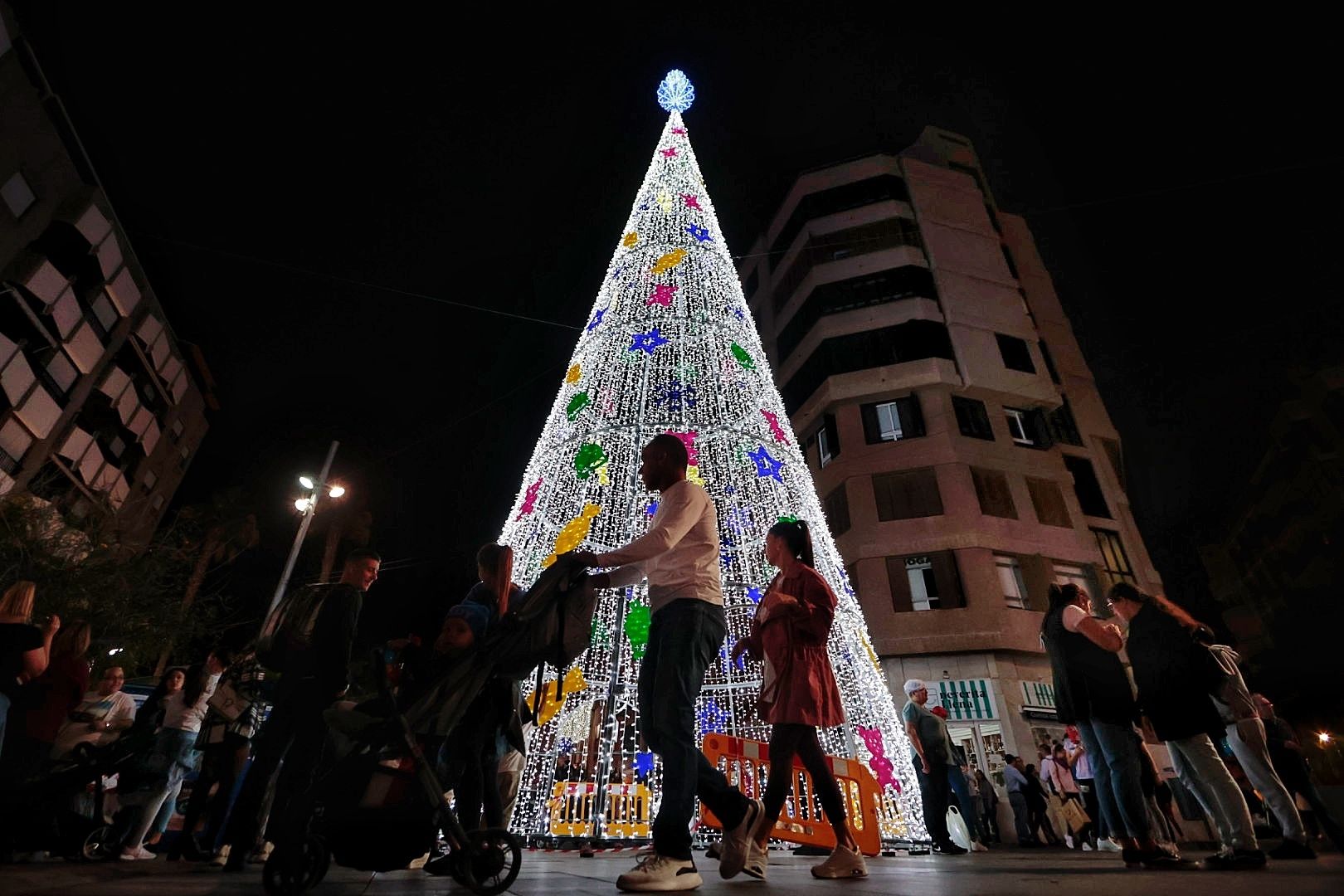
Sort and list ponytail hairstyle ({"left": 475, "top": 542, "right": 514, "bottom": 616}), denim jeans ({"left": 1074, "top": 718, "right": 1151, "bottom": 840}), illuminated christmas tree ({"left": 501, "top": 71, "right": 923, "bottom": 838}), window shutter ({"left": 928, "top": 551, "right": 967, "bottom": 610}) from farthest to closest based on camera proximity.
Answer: window shutter ({"left": 928, "top": 551, "right": 967, "bottom": 610}) < illuminated christmas tree ({"left": 501, "top": 71, "right": 923, "bottom": 838}) < ponytail hairstyle ({"left": 475, "top": 542, "right": 514, "bottom": 616}) < denim jeans ({"left": 1074, "top": 718, "right": 1151, "bottom": 840})

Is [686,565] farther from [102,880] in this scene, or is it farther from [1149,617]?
[1149,617]

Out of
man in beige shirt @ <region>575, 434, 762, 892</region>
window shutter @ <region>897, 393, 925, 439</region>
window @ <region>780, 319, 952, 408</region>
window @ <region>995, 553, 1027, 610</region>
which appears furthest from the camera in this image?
window @ <region>780, 319, 952, 408</region>

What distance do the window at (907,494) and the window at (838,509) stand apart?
0.92 meters

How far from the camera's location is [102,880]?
2.25 m

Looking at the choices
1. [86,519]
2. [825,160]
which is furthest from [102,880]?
[825,160]

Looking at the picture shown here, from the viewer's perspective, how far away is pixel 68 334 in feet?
73.4

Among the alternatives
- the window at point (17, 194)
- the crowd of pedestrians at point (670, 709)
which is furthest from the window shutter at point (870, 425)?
the window at point (17, 194)

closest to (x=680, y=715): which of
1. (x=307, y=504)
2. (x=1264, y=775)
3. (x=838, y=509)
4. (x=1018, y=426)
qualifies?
(x=1264, y=775)

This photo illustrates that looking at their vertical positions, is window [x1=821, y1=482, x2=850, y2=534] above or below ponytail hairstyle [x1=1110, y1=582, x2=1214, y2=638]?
above

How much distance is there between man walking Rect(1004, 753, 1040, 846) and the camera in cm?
950

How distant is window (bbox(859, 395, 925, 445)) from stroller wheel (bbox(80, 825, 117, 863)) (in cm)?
1897

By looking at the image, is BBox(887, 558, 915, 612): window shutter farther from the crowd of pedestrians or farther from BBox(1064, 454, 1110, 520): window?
the crowd of pedestrians

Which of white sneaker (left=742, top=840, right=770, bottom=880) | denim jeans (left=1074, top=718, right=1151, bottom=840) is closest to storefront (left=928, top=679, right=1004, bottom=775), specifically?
denim jeans (left=1074, top=718, right=1151, bottom=840)

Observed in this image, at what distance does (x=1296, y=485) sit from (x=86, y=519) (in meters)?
22.5
